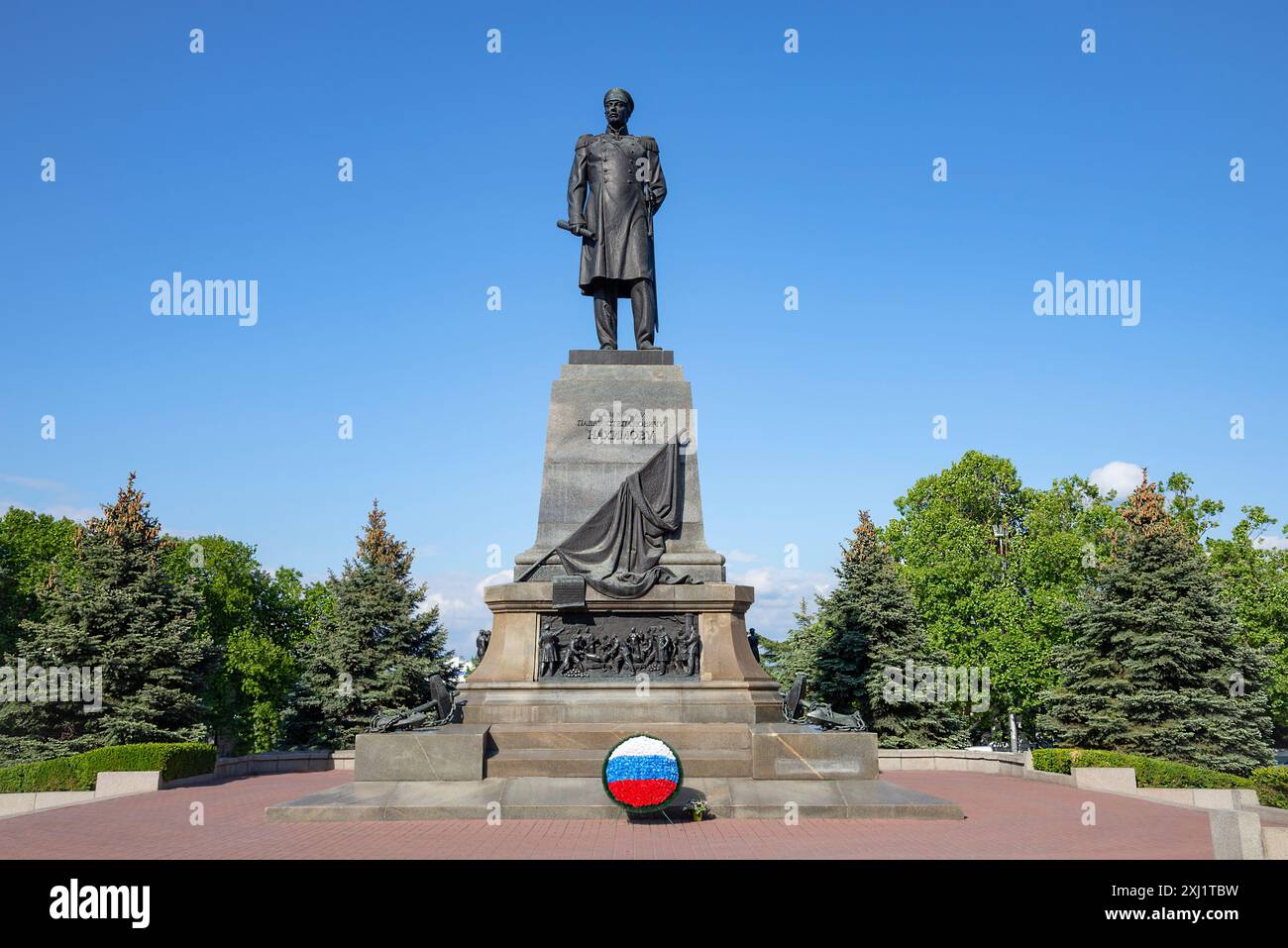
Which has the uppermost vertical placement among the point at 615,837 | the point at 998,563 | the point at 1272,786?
the point at 998,563

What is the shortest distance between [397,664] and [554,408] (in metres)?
14.1

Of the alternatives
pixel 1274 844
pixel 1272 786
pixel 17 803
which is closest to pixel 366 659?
pixel 17 803

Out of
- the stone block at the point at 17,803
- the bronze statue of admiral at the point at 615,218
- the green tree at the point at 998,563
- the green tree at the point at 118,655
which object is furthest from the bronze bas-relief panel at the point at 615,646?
the green tree at the point at 998,563

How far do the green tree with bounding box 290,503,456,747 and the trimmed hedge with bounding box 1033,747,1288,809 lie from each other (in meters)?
16.0

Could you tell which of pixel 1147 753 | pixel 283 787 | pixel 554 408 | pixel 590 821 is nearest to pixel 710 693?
pixel 590 821

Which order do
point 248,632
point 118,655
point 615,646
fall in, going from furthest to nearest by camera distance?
1. point 248,632
2. point 118,655
3. point 615,646

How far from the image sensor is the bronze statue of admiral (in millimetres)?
18219

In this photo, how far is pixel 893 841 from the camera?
1109cm

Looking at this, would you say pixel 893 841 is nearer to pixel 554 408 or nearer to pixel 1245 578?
pixel 554 408

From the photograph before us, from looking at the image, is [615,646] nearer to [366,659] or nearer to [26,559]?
[366,659]

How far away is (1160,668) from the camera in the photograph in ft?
81.5

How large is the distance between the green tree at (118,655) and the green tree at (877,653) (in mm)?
16289

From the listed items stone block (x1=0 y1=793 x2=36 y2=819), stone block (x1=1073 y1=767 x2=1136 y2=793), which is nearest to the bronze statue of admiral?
stone block (x1=1073 y1=767 x2=1136 y2=793)

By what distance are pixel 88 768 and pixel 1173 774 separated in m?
18.8
